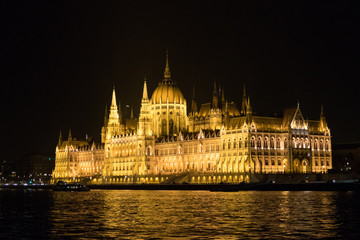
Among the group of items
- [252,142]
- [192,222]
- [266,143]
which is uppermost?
[252,142]

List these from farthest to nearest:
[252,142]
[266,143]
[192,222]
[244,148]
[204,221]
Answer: [266,143]
[244,148]
[252,142]
[204,221]
[192,222]

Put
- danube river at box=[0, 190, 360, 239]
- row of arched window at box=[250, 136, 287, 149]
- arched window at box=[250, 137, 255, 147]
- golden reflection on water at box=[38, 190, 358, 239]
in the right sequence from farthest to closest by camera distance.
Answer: row of arched window at box=[250, 136, 287, 149] < arched window at box=[250, 137, 255, 147] < golden reflection on water at box=[38, 190, 358, 239] < danube river at box=[0, 190, 360, 239]

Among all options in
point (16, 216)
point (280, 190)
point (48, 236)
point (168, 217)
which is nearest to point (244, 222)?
point (168, 217)

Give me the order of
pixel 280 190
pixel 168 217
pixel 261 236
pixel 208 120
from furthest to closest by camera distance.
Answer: pixel 208 120 < pixel 280 190 < pixel 168 217 < pixel 261 236

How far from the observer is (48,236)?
54.9 metres

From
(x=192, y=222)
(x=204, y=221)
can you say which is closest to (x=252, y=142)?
(x=204, y=221)

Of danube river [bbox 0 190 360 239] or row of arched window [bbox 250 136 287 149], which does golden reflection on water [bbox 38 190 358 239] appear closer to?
danube river [bbox 0 190 360 239]

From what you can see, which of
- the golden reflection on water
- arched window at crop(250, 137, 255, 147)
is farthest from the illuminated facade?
the golden reflection on water

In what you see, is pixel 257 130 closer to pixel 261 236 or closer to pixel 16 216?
pixel 16 216

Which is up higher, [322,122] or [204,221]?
[322,122]

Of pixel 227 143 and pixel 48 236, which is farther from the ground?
pixel 227 143

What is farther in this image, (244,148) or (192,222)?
(244,148)

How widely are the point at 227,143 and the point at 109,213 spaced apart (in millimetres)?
93443

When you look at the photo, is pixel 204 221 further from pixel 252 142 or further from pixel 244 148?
pixel 244 148
